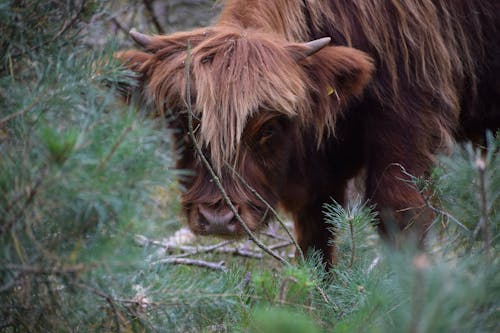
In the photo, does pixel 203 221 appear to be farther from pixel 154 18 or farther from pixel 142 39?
pixel 154 18

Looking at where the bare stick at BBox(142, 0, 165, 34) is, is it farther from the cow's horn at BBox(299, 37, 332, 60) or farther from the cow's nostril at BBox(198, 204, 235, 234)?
the cow's nostril at BBox(198, 204, 235, 234)

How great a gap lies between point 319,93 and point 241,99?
1.75 feet

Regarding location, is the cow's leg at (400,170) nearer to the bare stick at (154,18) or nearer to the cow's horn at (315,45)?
the cow's horn at (315,45)

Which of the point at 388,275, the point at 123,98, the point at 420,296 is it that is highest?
the point at 420,296

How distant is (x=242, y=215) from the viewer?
306 centimetres

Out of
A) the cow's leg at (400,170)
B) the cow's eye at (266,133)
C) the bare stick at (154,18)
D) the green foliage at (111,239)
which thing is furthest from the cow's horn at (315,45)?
the bare stick at (154,18)

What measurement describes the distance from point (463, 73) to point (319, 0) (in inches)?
36.4

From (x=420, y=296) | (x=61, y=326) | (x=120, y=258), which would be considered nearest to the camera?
(x=420, y=296)

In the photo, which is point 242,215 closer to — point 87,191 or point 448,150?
point 448,150

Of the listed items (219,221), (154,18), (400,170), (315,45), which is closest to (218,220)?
(219,221)

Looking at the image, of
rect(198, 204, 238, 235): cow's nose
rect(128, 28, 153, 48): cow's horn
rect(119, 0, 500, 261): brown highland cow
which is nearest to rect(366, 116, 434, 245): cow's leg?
rect(119, 0, 500, 261): brown highland cow

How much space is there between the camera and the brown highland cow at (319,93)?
9.96 ft

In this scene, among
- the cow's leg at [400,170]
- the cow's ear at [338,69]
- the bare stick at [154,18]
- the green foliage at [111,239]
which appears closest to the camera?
the green foliage at [111,239]

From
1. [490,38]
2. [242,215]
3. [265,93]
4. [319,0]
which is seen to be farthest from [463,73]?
[242,215]
